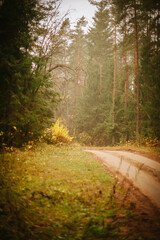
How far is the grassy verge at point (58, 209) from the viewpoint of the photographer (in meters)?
2.24

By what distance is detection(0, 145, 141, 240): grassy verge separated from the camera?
224 centimetres

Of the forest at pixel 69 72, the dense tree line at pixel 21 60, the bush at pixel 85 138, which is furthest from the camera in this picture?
the bush at pixel 85 138

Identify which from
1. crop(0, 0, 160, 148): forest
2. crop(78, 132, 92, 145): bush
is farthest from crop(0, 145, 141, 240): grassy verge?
crop(78, 132, 92, 145): bush

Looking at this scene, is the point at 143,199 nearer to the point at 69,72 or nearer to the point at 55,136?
the point at 69,72

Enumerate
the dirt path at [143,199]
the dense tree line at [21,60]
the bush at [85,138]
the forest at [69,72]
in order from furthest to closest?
the bush at [85,138], the forest at [69,72], the dense tree line at [21,60], the dirt path at [143,199]

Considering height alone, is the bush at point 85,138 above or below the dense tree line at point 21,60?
below

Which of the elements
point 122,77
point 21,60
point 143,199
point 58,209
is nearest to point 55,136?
point 21,60

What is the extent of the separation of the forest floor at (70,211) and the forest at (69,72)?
149 inches

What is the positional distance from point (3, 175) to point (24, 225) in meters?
2.22

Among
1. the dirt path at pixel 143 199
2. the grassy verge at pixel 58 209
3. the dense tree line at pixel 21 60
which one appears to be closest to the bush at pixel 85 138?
the dense tree line at pixel 21 60

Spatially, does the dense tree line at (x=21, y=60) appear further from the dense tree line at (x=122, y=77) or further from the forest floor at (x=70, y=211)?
the forest floor at (x=70, y=211)

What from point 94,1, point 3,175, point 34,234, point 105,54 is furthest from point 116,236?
point 94,1

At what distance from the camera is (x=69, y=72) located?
10102 mm

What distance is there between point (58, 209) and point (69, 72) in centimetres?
914
